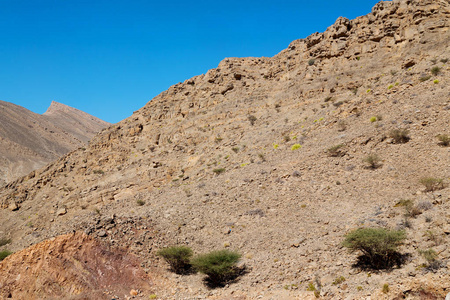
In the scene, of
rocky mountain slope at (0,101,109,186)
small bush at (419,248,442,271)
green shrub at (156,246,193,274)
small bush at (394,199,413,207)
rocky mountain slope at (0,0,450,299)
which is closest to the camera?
small bush at (419,248,442,271)

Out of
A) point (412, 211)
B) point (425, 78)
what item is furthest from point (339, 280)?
point (425, 78)

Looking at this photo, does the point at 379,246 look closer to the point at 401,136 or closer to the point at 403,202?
the point at 403,202

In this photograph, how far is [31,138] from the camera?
87312 millimetres

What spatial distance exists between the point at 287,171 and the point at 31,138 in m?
90.5

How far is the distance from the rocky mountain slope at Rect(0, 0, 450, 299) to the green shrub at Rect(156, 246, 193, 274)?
381mm

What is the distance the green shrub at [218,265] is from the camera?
443 inches

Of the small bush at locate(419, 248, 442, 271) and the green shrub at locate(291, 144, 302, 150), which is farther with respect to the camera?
the green shrub at locate(291, 144, 302, 150)

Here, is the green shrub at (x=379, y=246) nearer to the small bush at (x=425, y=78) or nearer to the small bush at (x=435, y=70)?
the small bush at (x=425, y=78)

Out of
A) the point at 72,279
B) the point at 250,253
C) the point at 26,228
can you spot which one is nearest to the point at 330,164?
the point at 250,253

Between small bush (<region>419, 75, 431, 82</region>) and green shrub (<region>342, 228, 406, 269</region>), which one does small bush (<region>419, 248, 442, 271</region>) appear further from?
small bush (<region>419, 75, 431, 82</region>)

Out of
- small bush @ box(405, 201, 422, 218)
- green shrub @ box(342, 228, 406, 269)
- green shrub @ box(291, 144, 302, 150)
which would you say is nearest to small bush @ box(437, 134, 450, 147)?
small bush @ box(405, 201, 422, 218)

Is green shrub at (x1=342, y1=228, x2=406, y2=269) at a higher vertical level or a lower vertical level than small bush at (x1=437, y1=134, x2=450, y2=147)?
lower

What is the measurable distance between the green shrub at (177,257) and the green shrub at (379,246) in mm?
6816

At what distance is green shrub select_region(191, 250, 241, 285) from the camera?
11245 mm
